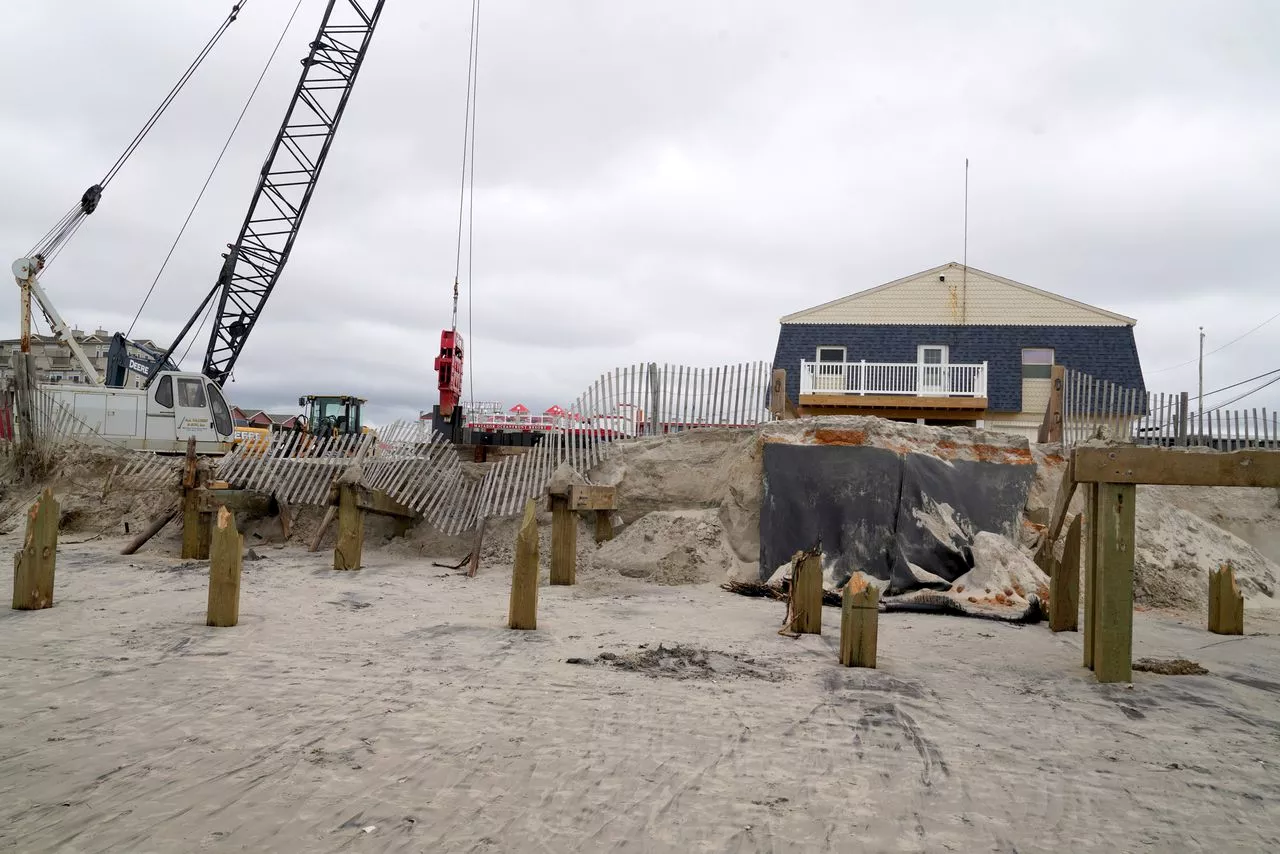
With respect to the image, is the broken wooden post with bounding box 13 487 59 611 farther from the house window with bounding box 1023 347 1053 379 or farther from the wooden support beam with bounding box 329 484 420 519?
the house window with bounding box 1023 347 1053 379

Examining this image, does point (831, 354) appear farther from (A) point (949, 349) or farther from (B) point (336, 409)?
(B) point (336, 409)

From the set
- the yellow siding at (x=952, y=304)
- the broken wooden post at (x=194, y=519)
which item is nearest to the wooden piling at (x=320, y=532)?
the broken wooden post at (x=194, y=519)

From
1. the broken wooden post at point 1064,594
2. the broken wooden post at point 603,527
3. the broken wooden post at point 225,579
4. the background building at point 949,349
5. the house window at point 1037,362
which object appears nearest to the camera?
the broken wooden post at point 225,579

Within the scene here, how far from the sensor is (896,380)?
2320 cm

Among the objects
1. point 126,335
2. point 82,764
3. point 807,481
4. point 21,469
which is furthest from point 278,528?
point 126,335

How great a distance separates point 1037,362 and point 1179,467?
66.0ft

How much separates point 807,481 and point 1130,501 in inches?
A: 215

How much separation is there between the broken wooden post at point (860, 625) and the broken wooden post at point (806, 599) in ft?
4.59

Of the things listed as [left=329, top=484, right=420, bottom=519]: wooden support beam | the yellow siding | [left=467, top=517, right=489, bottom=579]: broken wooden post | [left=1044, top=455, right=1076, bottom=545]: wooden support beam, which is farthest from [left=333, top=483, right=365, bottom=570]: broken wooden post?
the yellow siding

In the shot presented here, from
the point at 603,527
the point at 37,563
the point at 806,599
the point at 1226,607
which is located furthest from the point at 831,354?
the point at 37,563

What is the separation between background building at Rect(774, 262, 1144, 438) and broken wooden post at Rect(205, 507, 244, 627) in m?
17.6

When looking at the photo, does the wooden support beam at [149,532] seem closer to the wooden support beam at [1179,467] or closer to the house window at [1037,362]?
the wooden support beam at [1179,467]

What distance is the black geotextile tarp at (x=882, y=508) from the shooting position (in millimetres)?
10836

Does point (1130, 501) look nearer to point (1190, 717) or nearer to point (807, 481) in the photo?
point (1190, 717)
